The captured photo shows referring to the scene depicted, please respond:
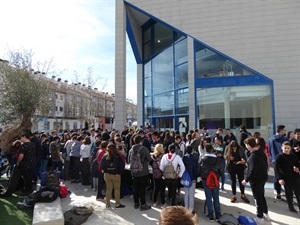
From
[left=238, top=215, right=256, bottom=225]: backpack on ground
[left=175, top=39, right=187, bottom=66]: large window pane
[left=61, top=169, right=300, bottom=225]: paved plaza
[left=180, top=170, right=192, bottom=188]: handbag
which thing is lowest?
[left=61, top=169, right=300, bottom=225]: paved plaza

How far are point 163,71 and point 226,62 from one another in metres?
5.27

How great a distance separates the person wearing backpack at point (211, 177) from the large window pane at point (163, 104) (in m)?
12.0

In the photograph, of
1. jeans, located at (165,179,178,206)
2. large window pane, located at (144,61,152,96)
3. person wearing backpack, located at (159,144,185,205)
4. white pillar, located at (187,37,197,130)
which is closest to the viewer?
person wearing backpack, located at (159,144,185,205)

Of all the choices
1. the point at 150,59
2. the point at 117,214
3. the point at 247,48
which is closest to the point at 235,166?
the point at 117,214

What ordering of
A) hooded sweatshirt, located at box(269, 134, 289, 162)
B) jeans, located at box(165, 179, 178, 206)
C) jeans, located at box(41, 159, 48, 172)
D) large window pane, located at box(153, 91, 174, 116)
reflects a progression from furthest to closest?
large window pane, located at box(153, 91, 174, 116)
jeans, located at box(41, 159, 48, 172)
hooded sweatshirt, located at box(269, 134, 289, 162)
jeans, located at box(165, 179, 178, 206)

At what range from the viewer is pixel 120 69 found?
56.7ft

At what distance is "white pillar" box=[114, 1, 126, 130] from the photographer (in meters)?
17.1

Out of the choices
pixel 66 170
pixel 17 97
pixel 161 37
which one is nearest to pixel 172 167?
pixel 66 170

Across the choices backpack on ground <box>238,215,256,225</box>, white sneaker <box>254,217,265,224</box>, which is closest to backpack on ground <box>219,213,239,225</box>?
backpack on ground <box>238,215,256,225</box>

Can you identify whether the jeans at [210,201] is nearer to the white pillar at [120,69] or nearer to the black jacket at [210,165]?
the black jacket at [210,165]

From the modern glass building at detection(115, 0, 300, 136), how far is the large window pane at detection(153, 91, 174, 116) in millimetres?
127

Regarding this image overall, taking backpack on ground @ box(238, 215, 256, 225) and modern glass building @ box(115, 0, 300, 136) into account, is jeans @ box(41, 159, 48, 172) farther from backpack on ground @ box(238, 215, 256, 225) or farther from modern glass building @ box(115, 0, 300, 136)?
backpack on ground @ box(238, 215, 256, 225)

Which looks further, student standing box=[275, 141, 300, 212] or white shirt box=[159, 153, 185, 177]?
white shirt box=[159, 153, 185, 177]

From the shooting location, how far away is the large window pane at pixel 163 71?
18281mm
